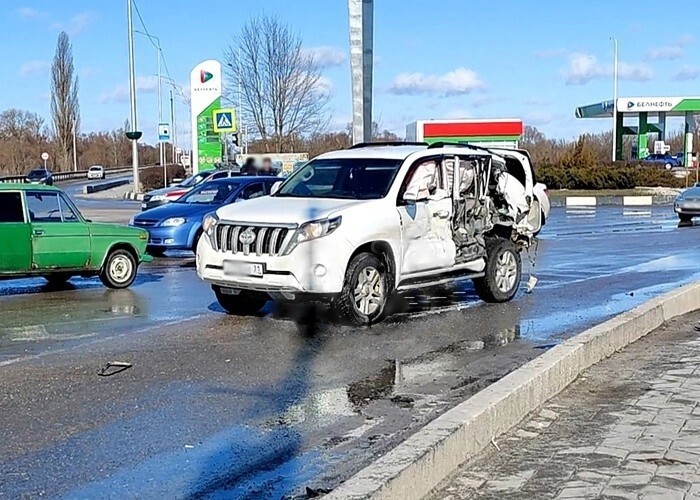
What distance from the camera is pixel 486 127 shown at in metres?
42.4

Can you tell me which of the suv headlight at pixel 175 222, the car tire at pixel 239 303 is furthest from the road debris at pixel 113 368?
the suv headlight at pixel 175 222

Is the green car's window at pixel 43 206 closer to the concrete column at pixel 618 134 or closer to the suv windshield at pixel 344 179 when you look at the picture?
the suv windshield at pixel 344 179

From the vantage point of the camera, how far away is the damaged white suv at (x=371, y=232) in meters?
9.58

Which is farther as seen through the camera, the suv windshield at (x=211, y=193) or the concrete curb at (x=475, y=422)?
the suv windshield at (x=211, y=193)

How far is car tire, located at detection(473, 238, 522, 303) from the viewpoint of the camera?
38.6 feet

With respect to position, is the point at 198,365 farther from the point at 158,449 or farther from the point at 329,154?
the point at 329,154

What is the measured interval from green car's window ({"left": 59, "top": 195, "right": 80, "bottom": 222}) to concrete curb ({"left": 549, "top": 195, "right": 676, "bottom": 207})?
31.7 meters

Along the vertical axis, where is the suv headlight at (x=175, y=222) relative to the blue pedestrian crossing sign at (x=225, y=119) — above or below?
below

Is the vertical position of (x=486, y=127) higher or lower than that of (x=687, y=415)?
higher

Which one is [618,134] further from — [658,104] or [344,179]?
[344,179]

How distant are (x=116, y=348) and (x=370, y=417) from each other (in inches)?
128

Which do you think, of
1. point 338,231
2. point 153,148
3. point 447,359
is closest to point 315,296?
point 338,231

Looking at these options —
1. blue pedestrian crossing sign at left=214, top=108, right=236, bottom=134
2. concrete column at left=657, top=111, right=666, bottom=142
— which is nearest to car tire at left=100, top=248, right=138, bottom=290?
blue pedestrian crossing sign at left=214, top=108, right=236, bottom=134

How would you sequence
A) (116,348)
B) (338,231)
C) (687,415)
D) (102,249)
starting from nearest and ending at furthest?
(687,415)
(116,348)
(338,231)
(102,249)
